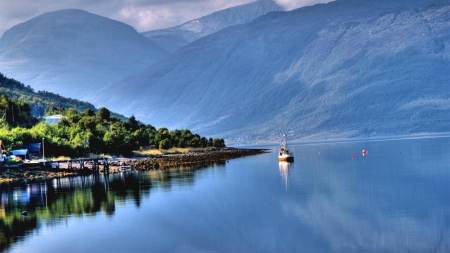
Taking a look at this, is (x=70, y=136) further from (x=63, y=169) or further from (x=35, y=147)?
(x=63, y=169)

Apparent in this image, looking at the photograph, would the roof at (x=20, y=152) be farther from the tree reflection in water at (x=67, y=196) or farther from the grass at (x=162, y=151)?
the grass at (x=162, y=151)

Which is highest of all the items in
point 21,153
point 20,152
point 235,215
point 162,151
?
point 20,152

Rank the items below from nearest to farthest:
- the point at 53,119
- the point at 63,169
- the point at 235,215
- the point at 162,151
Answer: the point at 235,215, the point at 63,169, the point at 162,151, the point at 53,119

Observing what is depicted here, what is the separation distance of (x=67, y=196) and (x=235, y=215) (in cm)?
1944

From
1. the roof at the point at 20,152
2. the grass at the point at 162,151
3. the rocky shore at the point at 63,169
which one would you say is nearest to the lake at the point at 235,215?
the rocky shore at the point at 63,169

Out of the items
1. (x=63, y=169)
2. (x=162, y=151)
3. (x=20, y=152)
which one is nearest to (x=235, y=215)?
(x=63, y=169)

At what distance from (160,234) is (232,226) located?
3923 millimetres

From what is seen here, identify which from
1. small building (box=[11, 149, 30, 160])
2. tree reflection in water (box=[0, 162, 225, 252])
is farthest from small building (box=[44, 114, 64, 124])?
tree reflection in water (box=[0, 162, 225, 252])

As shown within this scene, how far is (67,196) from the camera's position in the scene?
58.5 meters

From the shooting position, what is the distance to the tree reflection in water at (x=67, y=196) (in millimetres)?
43562

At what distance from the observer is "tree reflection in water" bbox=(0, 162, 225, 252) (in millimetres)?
43562

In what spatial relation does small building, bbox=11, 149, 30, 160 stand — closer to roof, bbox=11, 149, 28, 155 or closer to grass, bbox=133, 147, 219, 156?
roof, bbox=11, 149, 28, 155

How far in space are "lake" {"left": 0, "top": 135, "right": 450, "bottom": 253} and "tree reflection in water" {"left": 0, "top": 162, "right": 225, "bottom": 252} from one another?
0.08m

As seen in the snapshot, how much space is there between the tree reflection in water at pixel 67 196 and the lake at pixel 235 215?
0.08 m
